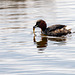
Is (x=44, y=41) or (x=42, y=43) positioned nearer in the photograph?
(x=42, y=43)

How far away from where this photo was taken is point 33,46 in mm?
14258

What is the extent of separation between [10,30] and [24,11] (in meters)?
7.25

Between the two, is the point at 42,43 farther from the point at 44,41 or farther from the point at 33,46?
the point at 33,46

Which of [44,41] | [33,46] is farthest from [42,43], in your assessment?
[33,46]

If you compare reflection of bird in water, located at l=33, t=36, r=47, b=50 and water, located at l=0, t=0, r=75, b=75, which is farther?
reflection of bird in water, located at l=33, t=36, r=47, b=50

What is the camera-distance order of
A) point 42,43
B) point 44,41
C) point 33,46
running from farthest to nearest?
point 44,41, point 42,43, point 33,46

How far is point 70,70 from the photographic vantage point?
1048 cm

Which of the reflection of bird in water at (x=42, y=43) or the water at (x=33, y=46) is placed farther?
the reflection of bird in water at (x=42, y=43)

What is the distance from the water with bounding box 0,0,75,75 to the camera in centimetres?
1081

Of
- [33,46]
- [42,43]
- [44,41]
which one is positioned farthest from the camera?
[44,41]

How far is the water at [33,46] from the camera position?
10812 millimetres

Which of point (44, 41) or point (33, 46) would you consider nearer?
point (33, 46)

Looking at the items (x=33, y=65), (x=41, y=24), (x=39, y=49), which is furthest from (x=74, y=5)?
(x=33, y=65)

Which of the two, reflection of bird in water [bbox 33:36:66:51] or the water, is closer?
the water
